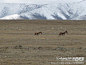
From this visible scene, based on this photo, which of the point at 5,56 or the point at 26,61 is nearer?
the point at 26,61

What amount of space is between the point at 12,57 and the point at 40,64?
273cm

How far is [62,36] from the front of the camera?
31.7 m

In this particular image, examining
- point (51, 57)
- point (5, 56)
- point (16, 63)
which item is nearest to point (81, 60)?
point (51, 57)

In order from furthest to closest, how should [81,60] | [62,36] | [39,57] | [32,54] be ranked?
[62,36]
[32,54]
[39,57]
[81,60]

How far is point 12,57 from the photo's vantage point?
55.5ft

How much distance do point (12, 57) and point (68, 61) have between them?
3.45 m

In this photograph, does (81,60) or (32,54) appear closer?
(81,60)

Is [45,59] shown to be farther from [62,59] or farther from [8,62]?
[8,62]

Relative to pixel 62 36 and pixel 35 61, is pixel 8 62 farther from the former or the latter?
pixel 62 36

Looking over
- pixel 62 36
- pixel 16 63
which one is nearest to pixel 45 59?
pixel 16 63

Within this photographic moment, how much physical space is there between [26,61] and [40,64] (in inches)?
43.4

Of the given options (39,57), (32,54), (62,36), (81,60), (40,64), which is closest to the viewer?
(40,64)

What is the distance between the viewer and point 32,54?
18.0 meters

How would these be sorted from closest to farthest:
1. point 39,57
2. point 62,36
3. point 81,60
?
point 81,60 → point 39,57 → point 62,36
